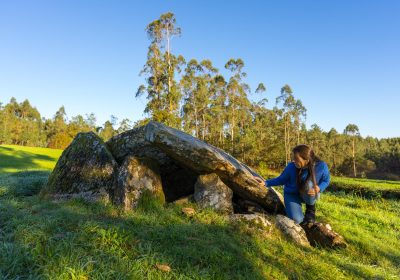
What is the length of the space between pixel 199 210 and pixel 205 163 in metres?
1.00

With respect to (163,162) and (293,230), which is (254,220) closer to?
(293,230)

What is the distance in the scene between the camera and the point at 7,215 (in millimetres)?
5559

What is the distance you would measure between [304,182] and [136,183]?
3.59 metres

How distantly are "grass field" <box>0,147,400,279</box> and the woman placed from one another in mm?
1012

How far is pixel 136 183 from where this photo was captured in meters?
6.99

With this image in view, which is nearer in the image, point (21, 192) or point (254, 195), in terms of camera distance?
point (254, 195)

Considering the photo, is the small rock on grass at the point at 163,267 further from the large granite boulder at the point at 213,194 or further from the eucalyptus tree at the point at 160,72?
the eucalyptus tree at the point at 160,72

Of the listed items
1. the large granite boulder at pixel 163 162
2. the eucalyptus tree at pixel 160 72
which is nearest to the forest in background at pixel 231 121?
the eucalyptus tree at pixel 160 72

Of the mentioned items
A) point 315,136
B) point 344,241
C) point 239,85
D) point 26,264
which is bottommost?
point 344,241

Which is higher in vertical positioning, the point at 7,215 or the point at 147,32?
the point at 147,32

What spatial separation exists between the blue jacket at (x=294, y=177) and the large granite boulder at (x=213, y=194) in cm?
A: 102

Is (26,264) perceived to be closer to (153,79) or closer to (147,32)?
(153,79)

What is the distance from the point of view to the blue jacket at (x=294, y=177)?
695 cm

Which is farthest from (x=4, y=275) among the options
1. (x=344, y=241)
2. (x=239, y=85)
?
(x=239, y=85)
